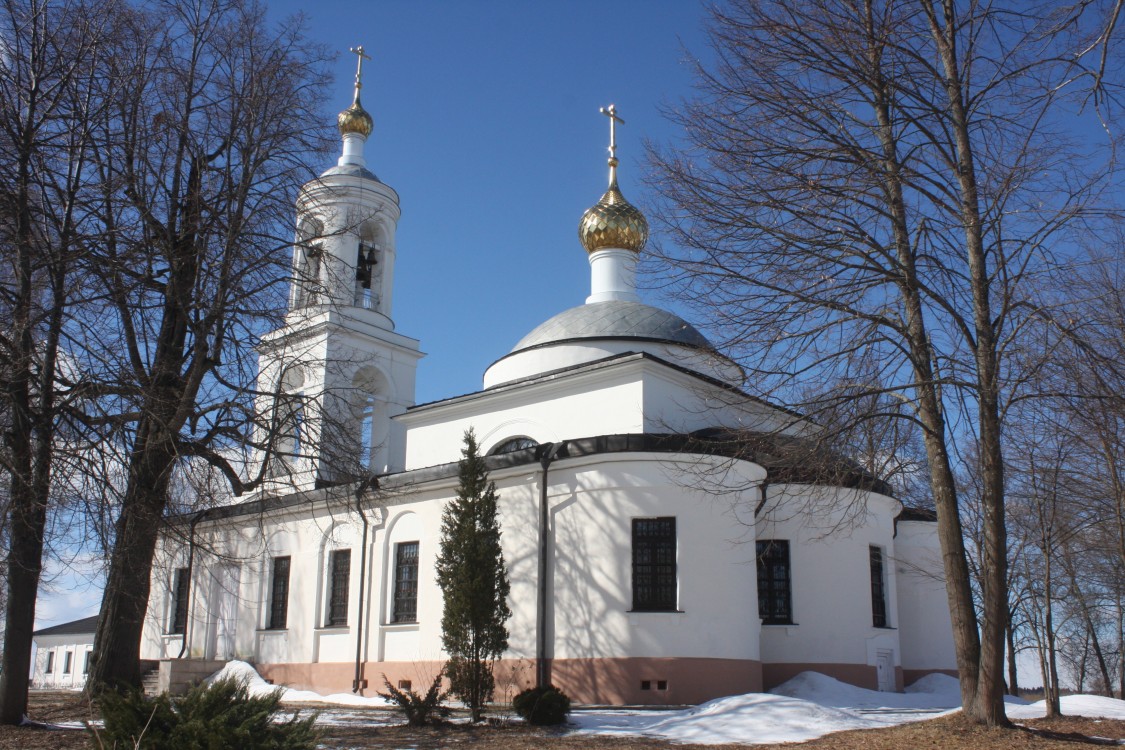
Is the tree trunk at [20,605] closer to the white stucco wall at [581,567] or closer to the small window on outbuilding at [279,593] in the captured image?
the white stucco wall at [581,567]

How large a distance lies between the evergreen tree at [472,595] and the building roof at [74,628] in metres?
33.6

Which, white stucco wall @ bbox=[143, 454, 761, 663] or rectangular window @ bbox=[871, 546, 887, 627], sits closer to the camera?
white stucco wall @ bbox=[143, 454, 761, 663]

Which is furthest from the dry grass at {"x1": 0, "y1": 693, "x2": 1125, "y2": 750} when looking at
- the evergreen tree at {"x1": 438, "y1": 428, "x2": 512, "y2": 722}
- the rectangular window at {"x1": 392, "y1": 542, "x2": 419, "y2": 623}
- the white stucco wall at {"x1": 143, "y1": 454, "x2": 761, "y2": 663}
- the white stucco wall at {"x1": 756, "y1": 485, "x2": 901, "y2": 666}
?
the rectangular window at {"x1": 392, "y1": 542, "x2": 419, "y2": 623}

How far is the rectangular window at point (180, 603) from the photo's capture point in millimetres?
26422

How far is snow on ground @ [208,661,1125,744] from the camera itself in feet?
39.8

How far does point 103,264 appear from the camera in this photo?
1070 cm

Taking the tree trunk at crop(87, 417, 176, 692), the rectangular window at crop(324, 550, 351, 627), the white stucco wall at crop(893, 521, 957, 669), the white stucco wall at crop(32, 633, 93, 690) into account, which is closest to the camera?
the tree trunk at crop(87, 417, 176, 692)

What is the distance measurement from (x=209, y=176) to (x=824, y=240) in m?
7.65

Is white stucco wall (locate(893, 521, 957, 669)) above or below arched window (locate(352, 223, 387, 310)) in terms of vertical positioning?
below

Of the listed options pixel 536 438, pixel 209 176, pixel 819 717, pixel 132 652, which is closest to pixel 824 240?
pixel 819 717

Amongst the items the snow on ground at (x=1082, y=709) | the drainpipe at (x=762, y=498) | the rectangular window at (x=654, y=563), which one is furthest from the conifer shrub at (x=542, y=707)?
the drainpipe at (x=762, y=498)

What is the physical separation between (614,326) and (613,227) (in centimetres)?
395

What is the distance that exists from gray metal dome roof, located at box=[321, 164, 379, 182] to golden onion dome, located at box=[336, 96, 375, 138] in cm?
108

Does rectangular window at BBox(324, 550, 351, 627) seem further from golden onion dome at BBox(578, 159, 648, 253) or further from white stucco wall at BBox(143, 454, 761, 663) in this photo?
golden onion dome at BBox(578, 159, 648, 253)
